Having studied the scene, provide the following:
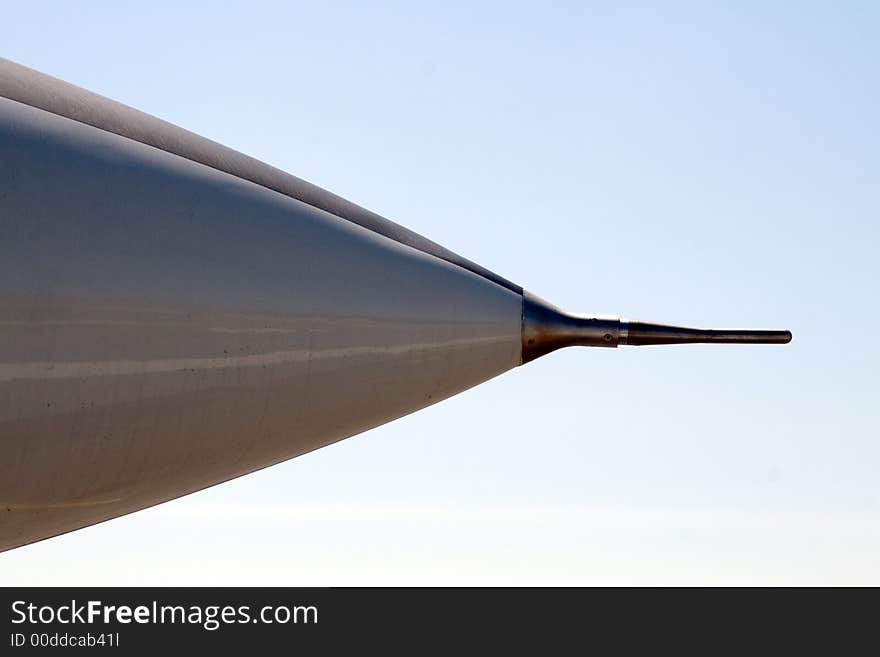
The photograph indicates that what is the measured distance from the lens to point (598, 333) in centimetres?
795

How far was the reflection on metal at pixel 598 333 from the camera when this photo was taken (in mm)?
7673

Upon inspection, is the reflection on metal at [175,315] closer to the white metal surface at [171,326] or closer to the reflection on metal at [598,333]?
the white metal surface at [171,326]

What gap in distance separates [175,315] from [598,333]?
115 inches

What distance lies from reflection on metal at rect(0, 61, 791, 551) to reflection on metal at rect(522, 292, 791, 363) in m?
0.40

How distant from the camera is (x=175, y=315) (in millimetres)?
5934

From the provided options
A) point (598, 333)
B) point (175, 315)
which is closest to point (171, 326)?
point (175, 315)

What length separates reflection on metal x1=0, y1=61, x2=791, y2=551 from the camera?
559 centimetres

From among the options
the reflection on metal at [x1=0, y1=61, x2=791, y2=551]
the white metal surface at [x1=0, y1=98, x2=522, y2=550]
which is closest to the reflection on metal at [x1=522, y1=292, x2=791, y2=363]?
the reflection on metal at [x1=0, y1=61, x2=791, y2=551]

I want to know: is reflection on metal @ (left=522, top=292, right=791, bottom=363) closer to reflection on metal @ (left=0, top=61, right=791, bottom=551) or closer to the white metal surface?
reflection on metal @ (left=0, top=61, right=791, bottom=551)

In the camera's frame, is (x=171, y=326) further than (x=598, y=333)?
No

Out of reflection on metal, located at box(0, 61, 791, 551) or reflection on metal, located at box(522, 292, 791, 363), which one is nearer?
reflection on metal, located at box(0, 61, 791, 551)

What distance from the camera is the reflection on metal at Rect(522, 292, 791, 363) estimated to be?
7.67m

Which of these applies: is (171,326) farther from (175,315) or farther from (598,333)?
(598,333)

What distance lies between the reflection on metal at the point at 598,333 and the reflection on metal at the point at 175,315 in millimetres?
400
